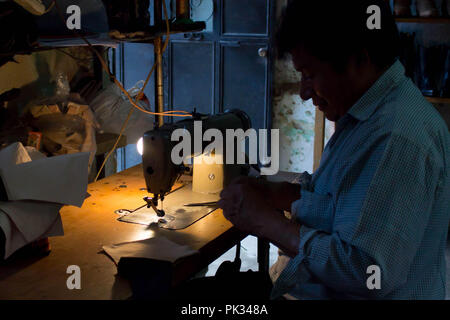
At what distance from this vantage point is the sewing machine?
1670 millimetres

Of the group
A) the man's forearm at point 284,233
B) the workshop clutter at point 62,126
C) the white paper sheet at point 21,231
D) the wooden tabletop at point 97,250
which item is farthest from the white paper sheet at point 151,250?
the workshop clutter at point 62,126

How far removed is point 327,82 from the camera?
1252 mm

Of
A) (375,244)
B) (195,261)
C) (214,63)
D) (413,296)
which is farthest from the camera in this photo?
(214,63)

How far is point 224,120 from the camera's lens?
6.64 feet

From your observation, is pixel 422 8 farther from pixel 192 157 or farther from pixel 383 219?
pixel 383 219

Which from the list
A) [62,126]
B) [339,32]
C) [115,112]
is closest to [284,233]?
[339,32]

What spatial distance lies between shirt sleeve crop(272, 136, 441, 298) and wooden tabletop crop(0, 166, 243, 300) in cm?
49

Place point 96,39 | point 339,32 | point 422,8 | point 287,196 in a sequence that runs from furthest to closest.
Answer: point 422,8 → point 96,39 → point 287,196 → point 339,32

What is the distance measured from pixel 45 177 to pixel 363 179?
0.87 meters

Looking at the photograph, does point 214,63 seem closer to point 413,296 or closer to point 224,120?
point 224,120

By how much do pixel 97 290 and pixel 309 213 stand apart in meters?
0.58

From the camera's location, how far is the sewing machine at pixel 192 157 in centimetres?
167

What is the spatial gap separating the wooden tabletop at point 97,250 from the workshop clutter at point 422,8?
96.1 inches
